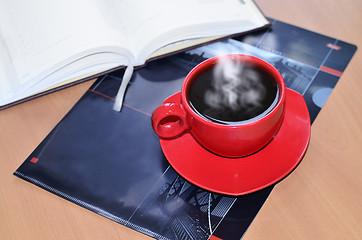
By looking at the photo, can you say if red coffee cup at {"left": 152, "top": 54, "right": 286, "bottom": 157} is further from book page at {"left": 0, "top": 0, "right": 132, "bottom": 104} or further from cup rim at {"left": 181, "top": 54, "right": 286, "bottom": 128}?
book page at {"left": 0, "top": 0, "right": 132, "bottom": 104}

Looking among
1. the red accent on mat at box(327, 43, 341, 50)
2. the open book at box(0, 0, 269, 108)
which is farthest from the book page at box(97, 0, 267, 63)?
the red accent on mat at box(327, 43, 341, 50)

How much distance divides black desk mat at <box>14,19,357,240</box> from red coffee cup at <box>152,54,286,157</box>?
0.07 meters

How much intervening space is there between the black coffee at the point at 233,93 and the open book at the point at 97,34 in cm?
19

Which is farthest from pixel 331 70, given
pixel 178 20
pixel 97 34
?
pixel 97 34

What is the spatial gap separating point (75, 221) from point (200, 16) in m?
0.46

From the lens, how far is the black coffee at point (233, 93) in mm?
498

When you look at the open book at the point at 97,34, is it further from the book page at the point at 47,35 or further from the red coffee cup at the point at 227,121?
the red coffee cup at the point at 227,121

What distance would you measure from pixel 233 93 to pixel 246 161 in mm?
109

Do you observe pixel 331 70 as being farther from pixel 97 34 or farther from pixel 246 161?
pixel 97 34

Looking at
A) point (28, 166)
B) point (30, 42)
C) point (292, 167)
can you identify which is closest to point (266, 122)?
point (292, 167)

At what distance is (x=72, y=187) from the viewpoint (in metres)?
0.56

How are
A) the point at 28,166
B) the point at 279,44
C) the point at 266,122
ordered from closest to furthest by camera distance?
the point at 266,122 → the point at 28,166 → the point at 279,44

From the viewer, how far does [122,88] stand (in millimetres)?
673

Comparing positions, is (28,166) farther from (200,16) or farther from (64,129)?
(200,16)
